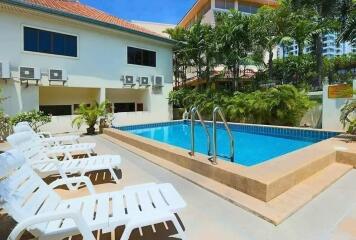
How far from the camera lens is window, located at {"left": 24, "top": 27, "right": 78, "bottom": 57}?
15.6 m

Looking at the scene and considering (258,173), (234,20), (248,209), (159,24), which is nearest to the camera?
(248,209)

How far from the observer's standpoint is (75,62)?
57.3 ft

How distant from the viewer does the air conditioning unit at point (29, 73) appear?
1470 centimetres

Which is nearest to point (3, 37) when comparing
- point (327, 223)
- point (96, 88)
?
point (96, 88)

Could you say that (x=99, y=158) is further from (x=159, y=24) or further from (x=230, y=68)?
(x=159, y=24)

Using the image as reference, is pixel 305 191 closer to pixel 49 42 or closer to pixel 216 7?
pixel 49 42

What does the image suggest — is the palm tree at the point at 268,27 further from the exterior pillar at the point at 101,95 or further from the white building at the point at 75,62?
the exterior pillar at the point at 101,95

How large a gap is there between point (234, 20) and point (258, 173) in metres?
18.6

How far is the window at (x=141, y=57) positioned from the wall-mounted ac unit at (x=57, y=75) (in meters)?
5.28

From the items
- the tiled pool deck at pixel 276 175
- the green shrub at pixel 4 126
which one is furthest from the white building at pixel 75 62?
the tiled pool deck at pixel 276 175

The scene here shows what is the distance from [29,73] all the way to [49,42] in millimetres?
2453

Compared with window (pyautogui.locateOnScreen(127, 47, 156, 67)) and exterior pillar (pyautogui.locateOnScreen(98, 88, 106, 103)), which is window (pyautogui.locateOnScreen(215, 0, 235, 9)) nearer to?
window (pyautogui.locateOnScreen(127, 47, 156, 67))

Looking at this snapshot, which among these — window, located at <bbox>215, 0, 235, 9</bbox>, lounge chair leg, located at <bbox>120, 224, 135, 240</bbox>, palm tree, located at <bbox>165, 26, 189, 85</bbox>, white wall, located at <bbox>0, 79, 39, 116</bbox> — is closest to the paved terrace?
lounge chair leg, located at <bbox>120, 224, 135, 240</bbox>

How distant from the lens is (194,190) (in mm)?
5246
